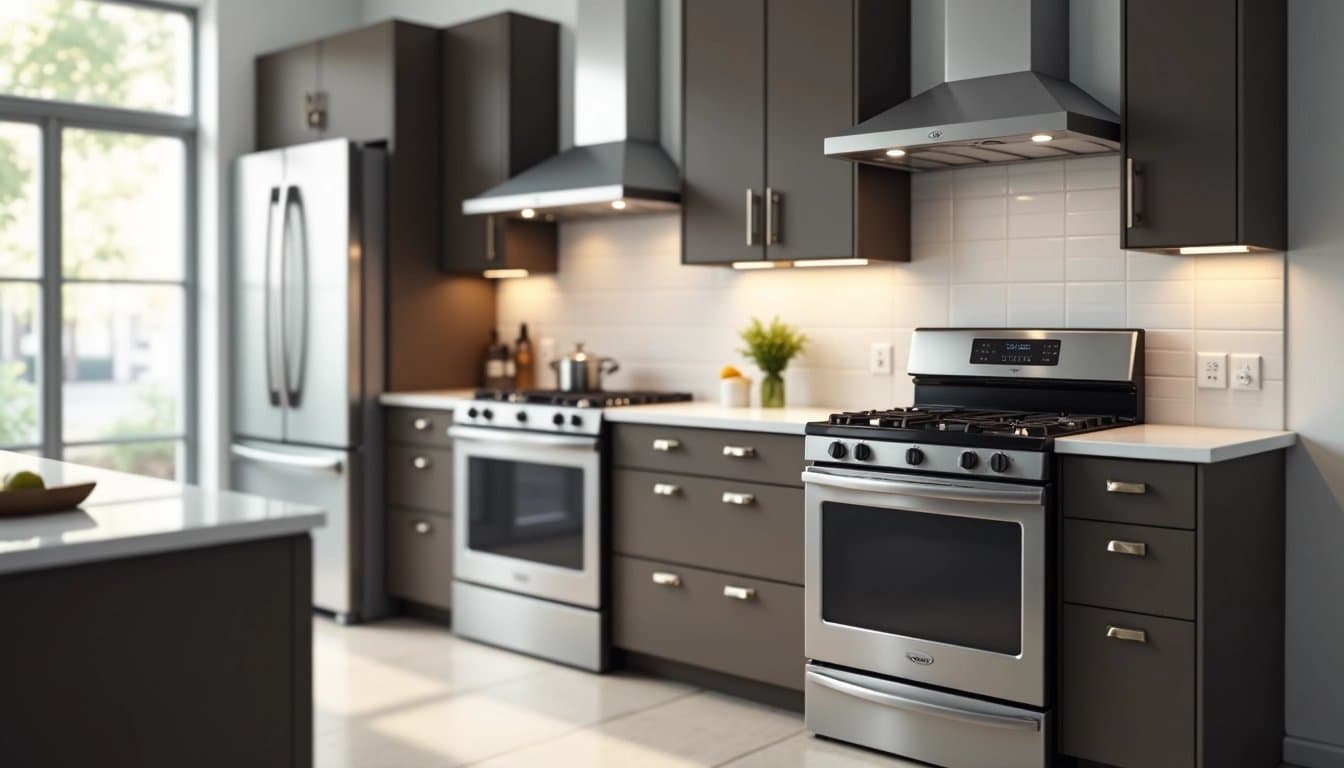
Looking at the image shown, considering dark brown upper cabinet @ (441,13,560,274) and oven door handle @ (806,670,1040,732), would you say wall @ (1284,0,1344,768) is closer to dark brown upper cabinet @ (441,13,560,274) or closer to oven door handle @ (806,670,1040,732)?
oven door handle @ (806,670,1040,732)

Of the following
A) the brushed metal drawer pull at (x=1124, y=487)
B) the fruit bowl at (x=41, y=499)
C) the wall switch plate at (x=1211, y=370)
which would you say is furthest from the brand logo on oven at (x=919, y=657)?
the fruit bowl at (x=41, y=499)

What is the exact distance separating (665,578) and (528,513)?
68 cm

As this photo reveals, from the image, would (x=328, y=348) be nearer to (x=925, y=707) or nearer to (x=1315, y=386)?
(x=925, y=707)

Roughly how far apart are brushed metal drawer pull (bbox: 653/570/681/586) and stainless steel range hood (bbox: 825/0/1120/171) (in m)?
1.44

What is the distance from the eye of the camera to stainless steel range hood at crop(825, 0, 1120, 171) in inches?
132

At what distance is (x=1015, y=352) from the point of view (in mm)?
3744

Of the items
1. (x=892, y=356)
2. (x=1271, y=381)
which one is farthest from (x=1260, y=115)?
(x=892, y=356)

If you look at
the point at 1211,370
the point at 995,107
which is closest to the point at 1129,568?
the point at 1211,370

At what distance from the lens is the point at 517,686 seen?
412 centimetres

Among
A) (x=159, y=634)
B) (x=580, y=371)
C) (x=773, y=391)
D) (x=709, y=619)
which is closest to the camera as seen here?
(x=159, y=634)

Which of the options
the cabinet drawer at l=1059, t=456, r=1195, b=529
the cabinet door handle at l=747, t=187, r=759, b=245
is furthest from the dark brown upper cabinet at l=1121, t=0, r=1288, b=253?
the cabinet door handle at l=747, t=187, r=759, b=245

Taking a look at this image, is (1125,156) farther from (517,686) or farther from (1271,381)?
(517,686)

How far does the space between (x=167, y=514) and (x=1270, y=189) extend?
2804 millimetres

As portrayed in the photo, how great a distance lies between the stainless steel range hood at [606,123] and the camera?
14.9 ft
